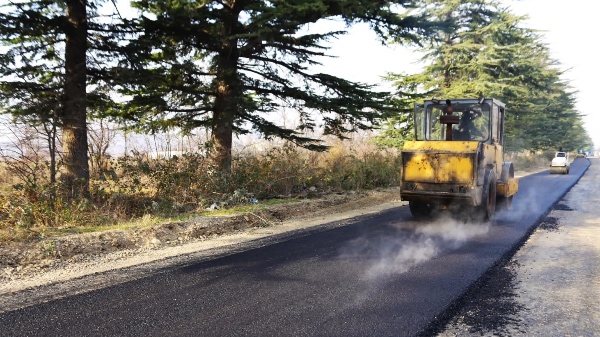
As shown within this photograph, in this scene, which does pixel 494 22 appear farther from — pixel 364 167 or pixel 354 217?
pixel 354 217

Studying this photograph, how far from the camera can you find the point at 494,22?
24.2 m

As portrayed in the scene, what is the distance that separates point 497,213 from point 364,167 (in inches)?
207

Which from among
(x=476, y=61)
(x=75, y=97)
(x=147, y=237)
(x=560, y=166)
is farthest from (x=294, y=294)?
(x=560, y=166)

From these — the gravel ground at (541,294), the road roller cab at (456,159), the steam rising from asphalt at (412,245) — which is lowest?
the gravel ground at (541,294)

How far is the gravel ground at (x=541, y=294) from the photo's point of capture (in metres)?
3.61

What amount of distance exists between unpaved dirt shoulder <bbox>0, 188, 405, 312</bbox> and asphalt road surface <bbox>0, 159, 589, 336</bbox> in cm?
38

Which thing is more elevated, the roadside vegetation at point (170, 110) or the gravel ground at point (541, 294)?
the roadside vegetation at point (170, 110)

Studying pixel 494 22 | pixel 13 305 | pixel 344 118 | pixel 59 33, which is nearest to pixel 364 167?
pixel 344 118

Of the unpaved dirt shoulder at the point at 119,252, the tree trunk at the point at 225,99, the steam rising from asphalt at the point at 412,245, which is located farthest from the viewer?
the tree trunk at the point at 225,99

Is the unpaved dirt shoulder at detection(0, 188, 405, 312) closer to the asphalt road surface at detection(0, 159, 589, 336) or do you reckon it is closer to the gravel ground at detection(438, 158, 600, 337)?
the asphalt road surface at detection(0, 159, 589, 336)

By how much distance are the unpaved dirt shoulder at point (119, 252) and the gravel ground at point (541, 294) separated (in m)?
3.58

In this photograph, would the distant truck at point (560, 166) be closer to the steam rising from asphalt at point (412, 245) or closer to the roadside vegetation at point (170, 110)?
the roadside vegetation at point (170, 110)

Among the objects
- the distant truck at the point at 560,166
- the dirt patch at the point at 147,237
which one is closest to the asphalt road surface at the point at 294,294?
the dirt patch at the point at 147,237

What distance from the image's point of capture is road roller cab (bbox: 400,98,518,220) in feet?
25.0
